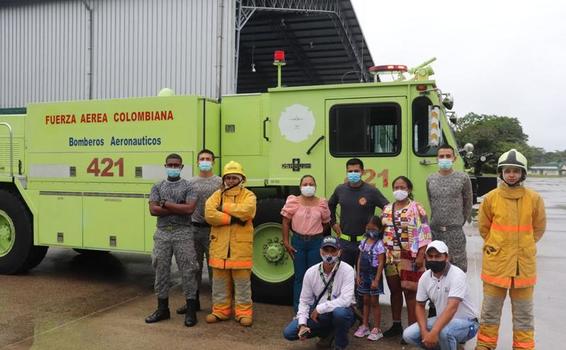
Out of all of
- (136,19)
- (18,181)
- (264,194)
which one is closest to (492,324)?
(264,194)

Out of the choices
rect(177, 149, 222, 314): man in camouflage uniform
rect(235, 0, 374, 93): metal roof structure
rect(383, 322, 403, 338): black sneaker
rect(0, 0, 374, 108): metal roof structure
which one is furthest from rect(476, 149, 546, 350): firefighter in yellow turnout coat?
rect(235, 0, 374, 93): metal roof structure

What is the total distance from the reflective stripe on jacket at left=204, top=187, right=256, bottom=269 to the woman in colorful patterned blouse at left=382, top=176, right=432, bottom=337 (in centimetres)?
147

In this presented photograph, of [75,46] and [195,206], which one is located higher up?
[75,46]

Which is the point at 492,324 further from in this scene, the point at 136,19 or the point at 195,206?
the point at 136,19

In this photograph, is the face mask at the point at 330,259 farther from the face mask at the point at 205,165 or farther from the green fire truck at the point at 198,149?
the face mask at the point at 205,165

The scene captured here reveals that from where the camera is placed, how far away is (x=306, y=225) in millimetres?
5570

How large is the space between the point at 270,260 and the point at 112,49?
→ 42.4 feet

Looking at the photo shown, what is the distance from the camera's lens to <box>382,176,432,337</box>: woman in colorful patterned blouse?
508cm

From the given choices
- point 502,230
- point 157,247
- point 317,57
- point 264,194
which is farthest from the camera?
point 317,57

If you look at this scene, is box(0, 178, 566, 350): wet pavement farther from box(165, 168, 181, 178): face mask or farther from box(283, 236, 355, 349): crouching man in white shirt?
box(165, 168, 181, 178): face mask

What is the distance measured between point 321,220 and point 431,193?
3.89ft

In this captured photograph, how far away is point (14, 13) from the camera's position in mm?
18672

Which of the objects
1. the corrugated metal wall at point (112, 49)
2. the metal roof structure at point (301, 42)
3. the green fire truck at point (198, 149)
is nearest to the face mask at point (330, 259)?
the green fire truck at point (198, 149)

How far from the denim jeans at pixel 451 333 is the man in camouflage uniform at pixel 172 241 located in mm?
2412
